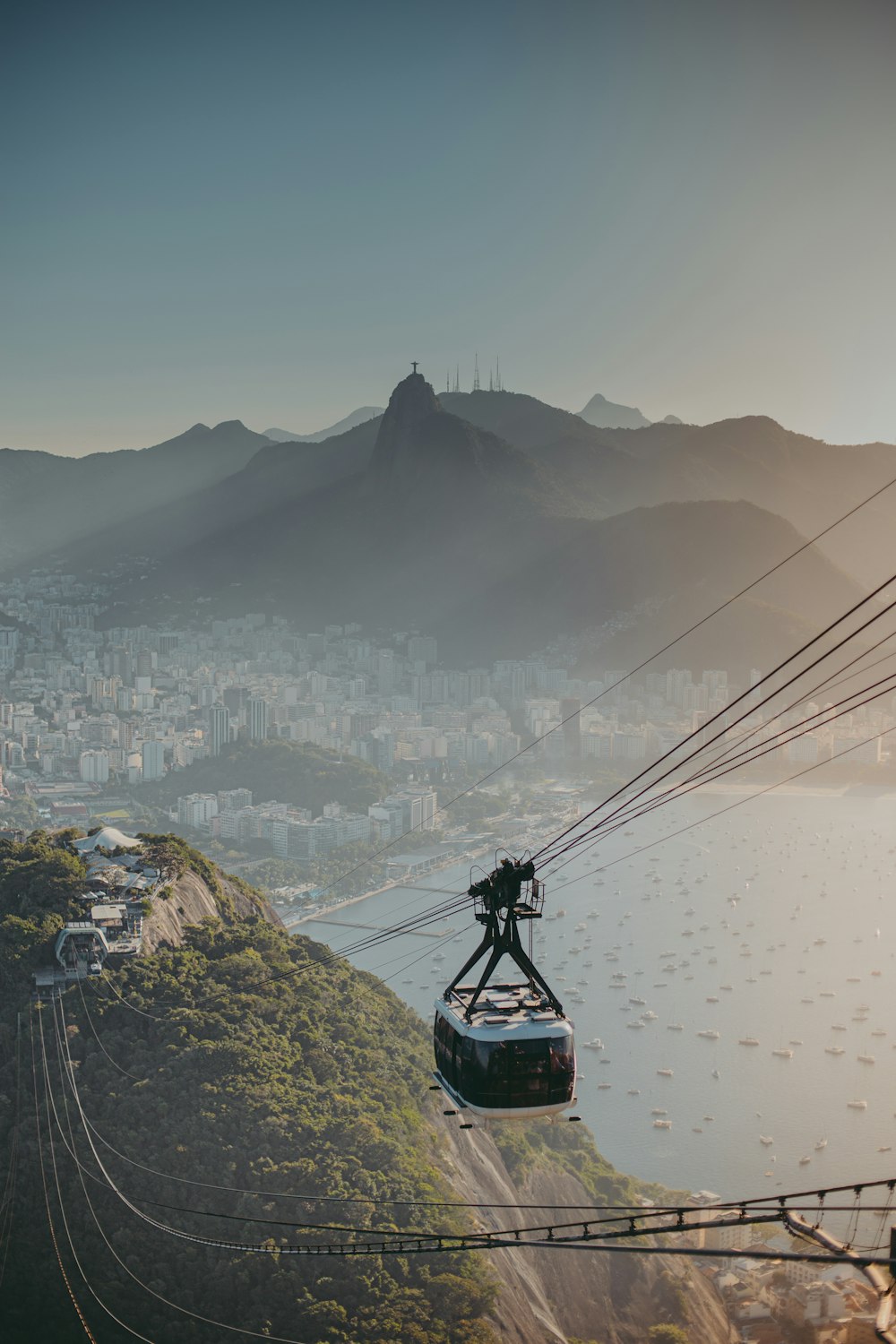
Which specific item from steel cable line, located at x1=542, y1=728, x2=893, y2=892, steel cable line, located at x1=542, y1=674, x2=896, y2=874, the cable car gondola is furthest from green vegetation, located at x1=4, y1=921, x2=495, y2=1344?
steel cable line, located at x1=542, y1=728, x2=893, y2=892

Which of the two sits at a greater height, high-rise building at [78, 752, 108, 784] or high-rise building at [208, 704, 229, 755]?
high-rise building at [208, 704, 229, 755]

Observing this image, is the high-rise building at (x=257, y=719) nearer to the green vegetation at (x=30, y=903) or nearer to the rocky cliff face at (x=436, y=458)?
the rocky cliff face at (x=436, y=458)

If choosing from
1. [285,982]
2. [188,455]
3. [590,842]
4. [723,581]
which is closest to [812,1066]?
[285,982]

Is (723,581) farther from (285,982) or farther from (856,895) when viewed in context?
(285,982)

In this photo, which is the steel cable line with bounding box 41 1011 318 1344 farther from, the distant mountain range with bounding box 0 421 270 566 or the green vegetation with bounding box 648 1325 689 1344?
the distant mountain range with bounding box 0 421 270 566

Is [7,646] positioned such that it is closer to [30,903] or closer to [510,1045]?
[30,903]

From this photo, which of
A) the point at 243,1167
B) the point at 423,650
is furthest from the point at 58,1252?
the point at 423,650

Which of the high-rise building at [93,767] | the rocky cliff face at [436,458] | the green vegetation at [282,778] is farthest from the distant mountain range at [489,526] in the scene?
the high-rise building at [93,767]
